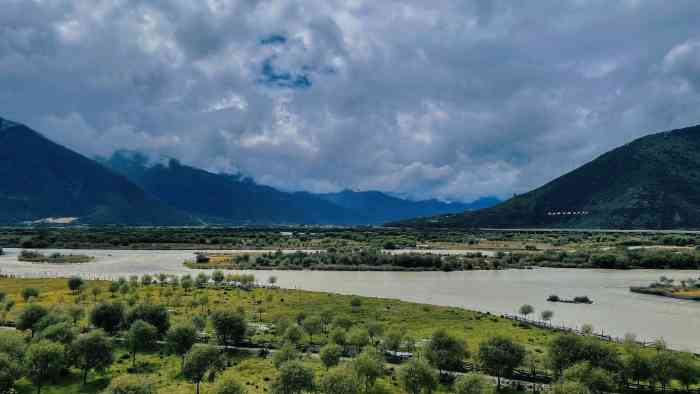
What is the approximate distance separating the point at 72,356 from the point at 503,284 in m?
103

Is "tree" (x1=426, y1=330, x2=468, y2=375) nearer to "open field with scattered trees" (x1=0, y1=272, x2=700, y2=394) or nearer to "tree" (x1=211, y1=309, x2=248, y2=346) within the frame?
"open field with scattered trees" (x1=0, y1=272, x2=700, y2=394)

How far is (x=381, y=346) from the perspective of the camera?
63375mm

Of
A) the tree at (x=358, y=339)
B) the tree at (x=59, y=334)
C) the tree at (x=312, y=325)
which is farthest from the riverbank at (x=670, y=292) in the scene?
the tree at (x=59, y=334)

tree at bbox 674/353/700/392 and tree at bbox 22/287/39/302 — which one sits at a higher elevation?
tree at bbox 22/287/39/302

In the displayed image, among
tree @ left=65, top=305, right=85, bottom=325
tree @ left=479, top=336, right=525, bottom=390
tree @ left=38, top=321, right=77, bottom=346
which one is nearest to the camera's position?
tree @ left=479, top=336, right=525, bottom=390

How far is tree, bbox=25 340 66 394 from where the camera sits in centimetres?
5288

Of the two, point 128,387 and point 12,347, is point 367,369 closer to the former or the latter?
point 128,387

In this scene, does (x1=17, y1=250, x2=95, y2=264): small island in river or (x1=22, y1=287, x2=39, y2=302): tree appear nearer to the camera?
(x1=22, y1=287, x2=39, y2=302): tree

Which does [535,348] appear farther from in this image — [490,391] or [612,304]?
[612,304]

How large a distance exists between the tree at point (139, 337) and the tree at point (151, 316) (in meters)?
3.86

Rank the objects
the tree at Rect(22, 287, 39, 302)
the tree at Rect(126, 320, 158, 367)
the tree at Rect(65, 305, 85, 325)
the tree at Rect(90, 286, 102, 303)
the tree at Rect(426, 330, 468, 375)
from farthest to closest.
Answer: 1. the tree at Rect(90, 286, 102, 303)
2. the tree at Rect(22, 287, 39, 302)
3. the tree at Rect(65, 305, 85, 325)
4. the tree at Rect(126, 320, 158, 367)
5. the tree at Rect(426, 330, 468, 375)

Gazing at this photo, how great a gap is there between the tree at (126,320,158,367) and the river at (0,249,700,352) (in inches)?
2217

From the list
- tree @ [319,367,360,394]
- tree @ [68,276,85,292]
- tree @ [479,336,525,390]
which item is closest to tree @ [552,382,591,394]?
tree @ [479,336,525,390]

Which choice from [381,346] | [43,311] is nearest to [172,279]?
[43,311]
